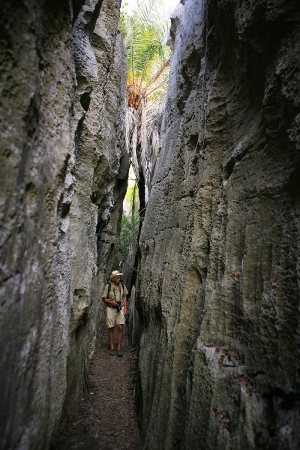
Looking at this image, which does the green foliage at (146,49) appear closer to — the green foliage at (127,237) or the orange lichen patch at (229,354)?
the green foliage at (127,237)

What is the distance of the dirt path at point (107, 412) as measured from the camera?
3627 millimetres

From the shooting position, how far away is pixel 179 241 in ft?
13.3

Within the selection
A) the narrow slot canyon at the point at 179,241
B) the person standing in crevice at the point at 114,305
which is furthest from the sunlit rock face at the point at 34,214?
the person standing in crevice at the point at 114,305

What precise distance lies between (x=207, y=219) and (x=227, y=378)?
1689 millimetres

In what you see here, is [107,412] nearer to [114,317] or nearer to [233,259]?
[114,317]

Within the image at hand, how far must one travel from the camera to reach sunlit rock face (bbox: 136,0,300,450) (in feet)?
6.88

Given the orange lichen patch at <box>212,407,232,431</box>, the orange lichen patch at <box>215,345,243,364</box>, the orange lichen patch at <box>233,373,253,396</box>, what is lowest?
the orange lichen patch at <box>212,407,232,431</box>

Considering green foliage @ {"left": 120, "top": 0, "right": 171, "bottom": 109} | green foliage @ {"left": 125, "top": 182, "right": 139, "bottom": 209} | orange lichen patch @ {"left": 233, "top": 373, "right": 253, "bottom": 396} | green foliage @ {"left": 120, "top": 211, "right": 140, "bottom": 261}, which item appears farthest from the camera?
green foliage @ {"left": 120, "top": 211, "right": 140, "bottom": 261}

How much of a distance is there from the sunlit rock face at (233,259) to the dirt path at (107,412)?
0.41m

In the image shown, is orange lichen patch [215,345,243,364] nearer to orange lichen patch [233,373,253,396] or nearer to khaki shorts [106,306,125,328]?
orange lichen patch [233,373,253,396]

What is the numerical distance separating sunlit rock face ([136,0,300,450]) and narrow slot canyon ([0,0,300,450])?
14 millimetres

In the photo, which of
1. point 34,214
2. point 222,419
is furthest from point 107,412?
point 34,214

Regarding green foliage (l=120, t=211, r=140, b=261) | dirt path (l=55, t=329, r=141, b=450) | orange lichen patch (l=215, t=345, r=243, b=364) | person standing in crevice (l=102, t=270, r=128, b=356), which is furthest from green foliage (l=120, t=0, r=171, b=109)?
orange lichen patch (l=215, t=345, r=243, b=364)

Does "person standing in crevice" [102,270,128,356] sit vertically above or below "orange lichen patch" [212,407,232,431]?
above
